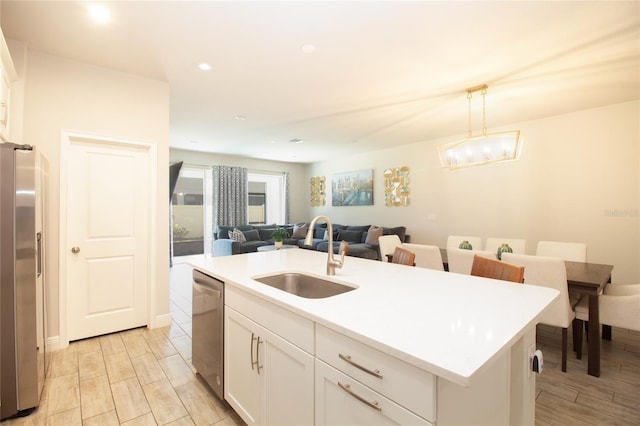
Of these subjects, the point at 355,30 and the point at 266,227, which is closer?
the point at 355,30

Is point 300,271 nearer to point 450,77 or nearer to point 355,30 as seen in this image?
point 355,30

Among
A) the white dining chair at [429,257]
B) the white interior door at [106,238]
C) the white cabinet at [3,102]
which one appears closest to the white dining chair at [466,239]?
the white dining chair at [429,257]

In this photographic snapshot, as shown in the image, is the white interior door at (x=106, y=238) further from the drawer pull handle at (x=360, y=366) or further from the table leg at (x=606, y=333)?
the table leg at (x=606, y=333)

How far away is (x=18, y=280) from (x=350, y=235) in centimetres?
570

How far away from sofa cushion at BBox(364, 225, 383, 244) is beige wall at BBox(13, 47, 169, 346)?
4171 mm

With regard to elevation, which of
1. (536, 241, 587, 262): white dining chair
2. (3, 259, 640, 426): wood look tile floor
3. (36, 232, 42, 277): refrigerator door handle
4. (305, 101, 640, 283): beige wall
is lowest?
(3, 259, 640, 426): wood look tile floor

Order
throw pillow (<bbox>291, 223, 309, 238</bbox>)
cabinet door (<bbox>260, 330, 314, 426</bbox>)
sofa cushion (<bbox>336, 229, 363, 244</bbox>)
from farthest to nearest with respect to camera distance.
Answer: throw pillow (<bbox>291, 223, 309, 238</bbox>)
sofa cushion (<bbox>336, 229, 363, 244</bbox>)
cabinet door (<bbox>260, 330, 314, 426</bbox>)

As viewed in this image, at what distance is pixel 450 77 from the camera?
3021 millimetres

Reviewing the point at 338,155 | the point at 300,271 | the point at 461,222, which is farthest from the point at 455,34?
the point at 338,155

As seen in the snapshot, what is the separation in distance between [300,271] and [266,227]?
5.82 meters

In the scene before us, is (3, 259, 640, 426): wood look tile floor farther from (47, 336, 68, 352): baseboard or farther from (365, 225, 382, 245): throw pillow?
(365, 225, 382, 245): throw pillow

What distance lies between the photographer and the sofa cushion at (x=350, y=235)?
6.73 metres

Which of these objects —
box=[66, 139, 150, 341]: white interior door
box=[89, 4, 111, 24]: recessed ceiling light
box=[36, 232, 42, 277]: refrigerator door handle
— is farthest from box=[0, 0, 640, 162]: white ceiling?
box=[36, 232, 42, 277]: refrigerator door handle

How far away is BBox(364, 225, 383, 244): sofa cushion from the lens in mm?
6273
